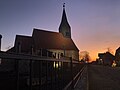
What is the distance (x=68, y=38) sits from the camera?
7219 centimetres

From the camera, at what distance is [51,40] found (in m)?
63.6

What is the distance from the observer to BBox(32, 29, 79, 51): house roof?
5762cm

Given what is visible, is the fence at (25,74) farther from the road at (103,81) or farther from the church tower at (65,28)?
the church tower at (65,28)

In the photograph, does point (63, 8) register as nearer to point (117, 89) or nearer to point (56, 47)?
point (56, 47)

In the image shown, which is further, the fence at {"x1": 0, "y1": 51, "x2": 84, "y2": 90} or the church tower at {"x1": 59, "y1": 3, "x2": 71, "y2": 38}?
the church tower at {"x1": 59, "y1": 3, "x2": 71, "y2": 38}

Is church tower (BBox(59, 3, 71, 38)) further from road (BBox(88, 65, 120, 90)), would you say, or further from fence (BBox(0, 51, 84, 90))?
fence (BBox(0, 51, 84, 90))

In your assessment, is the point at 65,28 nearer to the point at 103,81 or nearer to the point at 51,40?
the point at 51,40

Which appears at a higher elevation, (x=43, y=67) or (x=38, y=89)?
(x=43, y=67)

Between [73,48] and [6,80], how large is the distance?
66074 mm

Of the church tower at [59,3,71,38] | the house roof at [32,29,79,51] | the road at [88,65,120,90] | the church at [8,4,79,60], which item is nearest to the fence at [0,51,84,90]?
the road at [88,65,120,90]

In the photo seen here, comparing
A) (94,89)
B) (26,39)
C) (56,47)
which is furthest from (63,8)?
(94,89)

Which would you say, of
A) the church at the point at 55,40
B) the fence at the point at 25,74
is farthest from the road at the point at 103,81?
the church at the point at 55,40

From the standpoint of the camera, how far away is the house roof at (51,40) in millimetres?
57625

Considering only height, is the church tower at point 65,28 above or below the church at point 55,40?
above
